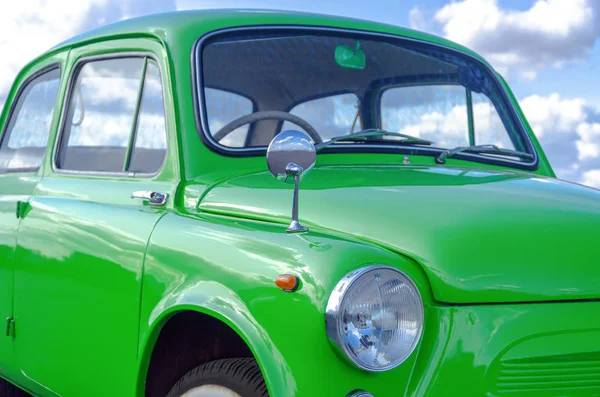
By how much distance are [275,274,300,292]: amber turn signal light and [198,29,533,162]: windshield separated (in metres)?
→ 1.13

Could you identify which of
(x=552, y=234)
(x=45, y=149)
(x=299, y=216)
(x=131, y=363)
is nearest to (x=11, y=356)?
(x=45, y=149)

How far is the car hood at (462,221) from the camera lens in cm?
255

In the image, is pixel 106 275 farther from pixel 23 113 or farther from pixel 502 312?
pixel 23 113

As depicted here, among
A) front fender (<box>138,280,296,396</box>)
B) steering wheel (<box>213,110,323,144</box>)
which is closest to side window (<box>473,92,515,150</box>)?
steering wheel (<box>213,110,323,144</box>)

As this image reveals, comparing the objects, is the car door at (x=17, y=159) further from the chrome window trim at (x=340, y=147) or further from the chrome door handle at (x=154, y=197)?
the chrome window trim at (x=340, y=147)

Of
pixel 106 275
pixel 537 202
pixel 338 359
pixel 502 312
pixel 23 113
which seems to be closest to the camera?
pixel 338 359

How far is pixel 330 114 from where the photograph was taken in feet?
12.5


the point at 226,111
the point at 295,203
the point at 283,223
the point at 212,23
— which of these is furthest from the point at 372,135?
the point at 295,203

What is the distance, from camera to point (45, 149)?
445 centimetres

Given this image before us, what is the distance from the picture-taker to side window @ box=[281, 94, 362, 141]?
3.74 m

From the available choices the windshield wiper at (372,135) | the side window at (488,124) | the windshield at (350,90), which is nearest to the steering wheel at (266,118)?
the windshield at (350,90)

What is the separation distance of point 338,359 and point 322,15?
2201 mm

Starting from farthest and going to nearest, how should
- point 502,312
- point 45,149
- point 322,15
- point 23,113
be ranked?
point 23,113
point 45,149
point 322,15
point 502,312

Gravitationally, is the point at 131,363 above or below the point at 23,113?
below
